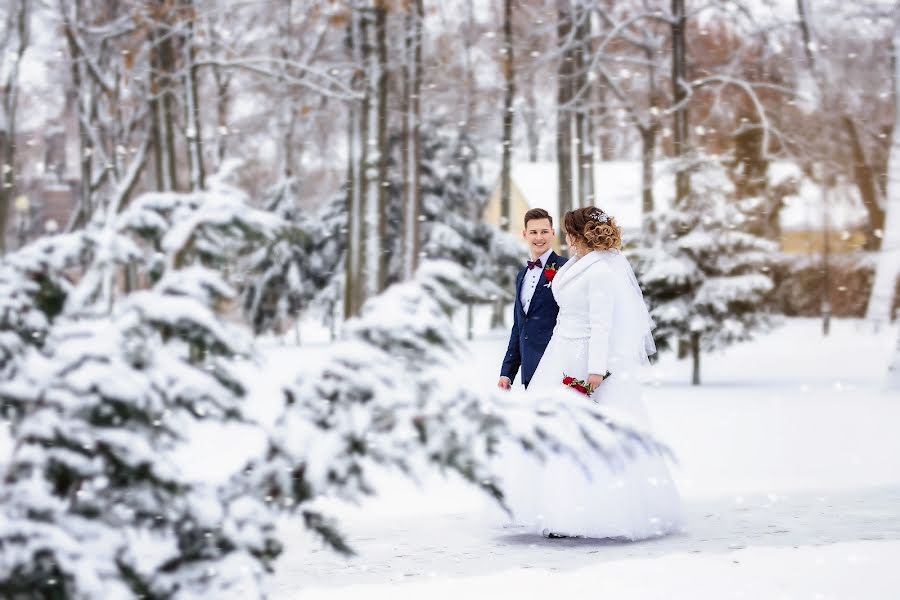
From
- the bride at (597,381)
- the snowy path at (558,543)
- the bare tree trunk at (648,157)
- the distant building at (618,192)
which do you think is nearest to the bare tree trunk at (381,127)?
the bare tree trunk at (648,157)

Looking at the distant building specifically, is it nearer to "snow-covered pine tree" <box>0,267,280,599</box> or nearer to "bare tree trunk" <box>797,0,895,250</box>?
"bare tree trunk" <box>797,0,895,250</box>

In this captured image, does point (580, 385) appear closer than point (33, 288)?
No

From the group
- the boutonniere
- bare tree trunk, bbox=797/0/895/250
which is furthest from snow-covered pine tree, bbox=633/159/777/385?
the boutonniere

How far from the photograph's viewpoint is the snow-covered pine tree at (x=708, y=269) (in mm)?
19906

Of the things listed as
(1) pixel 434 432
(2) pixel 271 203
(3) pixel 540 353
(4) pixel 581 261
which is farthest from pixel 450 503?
(2) pixel 271 203

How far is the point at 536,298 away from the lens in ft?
24.6

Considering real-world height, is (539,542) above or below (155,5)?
below

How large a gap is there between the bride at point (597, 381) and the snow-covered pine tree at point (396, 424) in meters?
3.74

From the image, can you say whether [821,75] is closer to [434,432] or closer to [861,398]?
[861,398]

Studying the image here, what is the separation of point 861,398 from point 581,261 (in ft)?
39.2

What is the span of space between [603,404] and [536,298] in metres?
0.85

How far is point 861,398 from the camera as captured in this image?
1766 centimetres

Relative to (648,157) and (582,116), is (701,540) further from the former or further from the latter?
(582,116)

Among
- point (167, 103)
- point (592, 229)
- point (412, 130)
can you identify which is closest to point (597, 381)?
point (592, 229)
